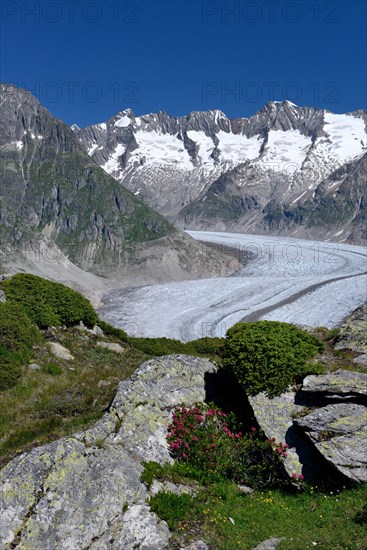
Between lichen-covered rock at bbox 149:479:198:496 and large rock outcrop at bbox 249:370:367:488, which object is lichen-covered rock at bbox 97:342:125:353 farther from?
lichen-covered rock at bbox 149:479:198:496

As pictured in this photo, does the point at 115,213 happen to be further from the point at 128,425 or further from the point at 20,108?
the point at 128,425

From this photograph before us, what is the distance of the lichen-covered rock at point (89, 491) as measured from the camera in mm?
10117

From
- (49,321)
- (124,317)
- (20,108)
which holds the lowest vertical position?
(124,317)

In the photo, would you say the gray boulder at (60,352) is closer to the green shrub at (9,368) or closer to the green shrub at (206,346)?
the green shrub at (9,368)

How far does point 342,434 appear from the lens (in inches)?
469

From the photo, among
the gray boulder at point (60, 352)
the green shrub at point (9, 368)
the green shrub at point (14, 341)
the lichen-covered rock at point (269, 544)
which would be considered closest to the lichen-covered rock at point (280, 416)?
the lichen-covered rock at point (269, 544)

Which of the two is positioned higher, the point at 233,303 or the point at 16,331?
the point at 16,331

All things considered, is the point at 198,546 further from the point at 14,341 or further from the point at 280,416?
the point at 14,341

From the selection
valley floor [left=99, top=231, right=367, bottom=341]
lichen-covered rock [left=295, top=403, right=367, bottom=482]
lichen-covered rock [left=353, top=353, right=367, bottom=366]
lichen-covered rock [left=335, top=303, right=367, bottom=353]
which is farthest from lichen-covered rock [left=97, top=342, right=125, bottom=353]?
valley floor [left=99, top=231, right=367, bottom=341]

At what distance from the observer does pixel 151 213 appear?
175 m

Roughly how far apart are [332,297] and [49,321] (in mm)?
65797

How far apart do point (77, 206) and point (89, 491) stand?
6816 inches

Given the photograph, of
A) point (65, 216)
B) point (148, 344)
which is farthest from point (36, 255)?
point (148, 344)

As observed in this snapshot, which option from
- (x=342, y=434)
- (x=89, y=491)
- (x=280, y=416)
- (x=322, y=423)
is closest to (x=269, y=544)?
(x=342, y=434)
